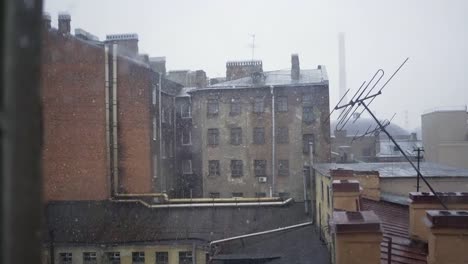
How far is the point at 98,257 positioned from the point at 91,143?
589cm

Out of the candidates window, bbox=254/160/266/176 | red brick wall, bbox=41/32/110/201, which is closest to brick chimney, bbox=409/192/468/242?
red brick wall, bbox=41/32/110/201

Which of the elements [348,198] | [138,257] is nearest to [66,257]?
[138,257]

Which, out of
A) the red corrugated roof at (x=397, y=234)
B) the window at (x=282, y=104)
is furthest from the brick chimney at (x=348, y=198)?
the window at (x=282, y=104)

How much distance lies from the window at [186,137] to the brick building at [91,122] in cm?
745

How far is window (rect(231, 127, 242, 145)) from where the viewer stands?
94.4 feet

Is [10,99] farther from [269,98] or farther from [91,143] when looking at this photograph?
[269,98]

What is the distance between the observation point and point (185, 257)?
63.5 feet

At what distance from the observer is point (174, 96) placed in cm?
2955

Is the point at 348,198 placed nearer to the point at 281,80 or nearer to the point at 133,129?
the point at 133,129

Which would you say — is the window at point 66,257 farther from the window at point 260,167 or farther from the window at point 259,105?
the window at point 259,105

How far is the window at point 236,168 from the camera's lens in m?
28.4

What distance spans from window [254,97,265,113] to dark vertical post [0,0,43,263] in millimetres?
27078

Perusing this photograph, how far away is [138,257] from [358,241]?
1582cm

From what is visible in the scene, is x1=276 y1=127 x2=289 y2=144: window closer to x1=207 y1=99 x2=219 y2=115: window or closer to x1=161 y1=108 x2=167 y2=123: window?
x1=207 y1=99 x2=219 y2=115: window
